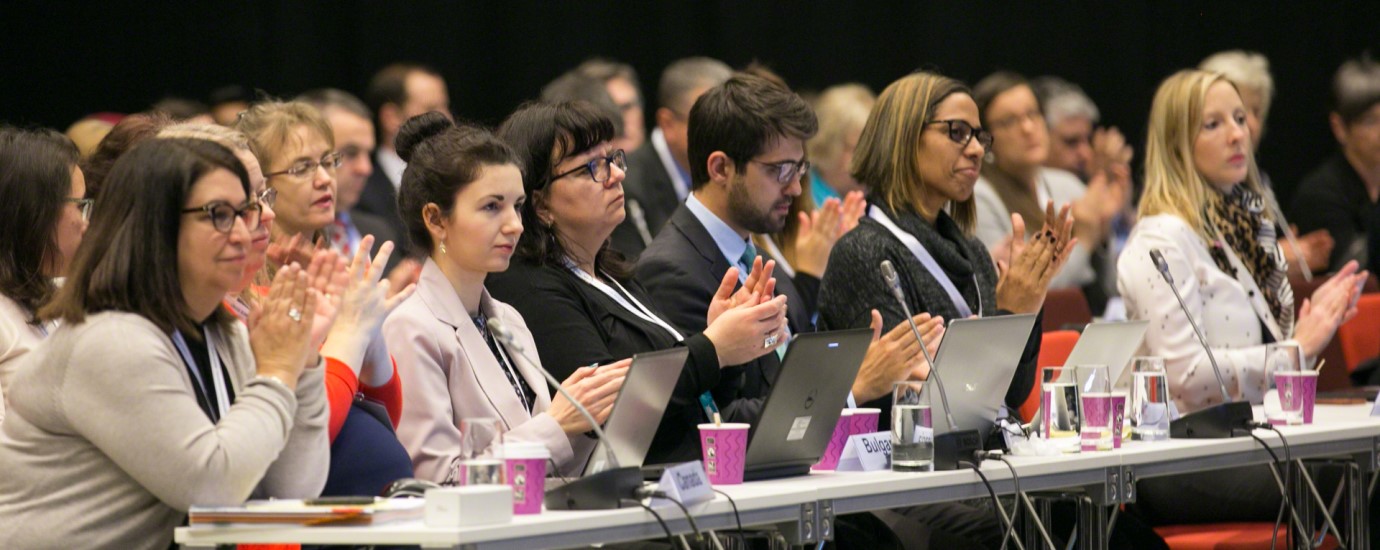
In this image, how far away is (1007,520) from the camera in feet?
11.0

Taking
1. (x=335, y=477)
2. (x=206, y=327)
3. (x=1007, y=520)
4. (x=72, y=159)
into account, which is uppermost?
(x=72, y=159)

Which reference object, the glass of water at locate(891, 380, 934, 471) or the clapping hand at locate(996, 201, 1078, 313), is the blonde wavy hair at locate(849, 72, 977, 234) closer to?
the clapping hand at locate(996, 201, 1078, 313)

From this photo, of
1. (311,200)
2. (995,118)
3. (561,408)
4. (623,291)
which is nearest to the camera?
(561,408)

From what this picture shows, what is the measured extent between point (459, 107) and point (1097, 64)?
3510 mm

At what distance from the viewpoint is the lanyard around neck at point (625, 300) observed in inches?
139

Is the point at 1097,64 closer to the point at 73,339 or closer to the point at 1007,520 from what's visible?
the point at 1007,520

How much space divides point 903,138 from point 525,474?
2.00m

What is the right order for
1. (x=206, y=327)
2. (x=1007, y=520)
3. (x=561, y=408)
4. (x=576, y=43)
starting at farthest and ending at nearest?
(x=576, y=43) → (x=1007, y=520) → (x=561, y=408) → (x=206, y=327)

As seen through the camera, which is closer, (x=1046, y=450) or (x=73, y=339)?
(x=73, y=339)

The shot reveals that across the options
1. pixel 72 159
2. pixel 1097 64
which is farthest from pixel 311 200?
pixel 1097 64

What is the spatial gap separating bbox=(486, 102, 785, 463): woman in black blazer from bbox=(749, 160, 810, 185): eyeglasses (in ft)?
1.35

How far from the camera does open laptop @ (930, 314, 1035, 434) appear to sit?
3248 millimetres

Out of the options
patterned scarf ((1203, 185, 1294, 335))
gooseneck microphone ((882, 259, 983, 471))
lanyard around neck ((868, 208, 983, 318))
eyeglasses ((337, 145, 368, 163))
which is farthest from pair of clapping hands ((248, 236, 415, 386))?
eyeglasses ((337, 145, 368, 163))

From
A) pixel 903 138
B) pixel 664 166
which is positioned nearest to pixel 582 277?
pixel 903 138
